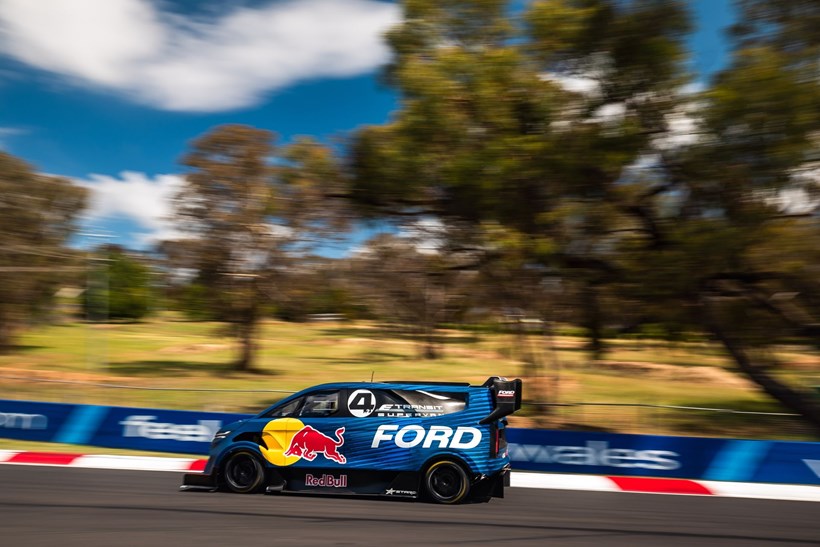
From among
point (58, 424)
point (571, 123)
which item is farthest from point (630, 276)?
point (58, 424)

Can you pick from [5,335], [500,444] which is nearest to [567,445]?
[500,444]

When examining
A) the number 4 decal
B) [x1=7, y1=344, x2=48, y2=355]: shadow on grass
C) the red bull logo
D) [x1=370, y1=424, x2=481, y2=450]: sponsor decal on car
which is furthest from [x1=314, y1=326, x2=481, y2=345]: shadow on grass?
[x1=370, y1=424, x2=481, y2=450]: sponsor decal on car

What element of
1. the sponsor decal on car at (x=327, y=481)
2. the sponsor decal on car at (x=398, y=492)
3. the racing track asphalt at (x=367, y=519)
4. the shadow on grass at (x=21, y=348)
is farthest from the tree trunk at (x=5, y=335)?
the sponsor decal on car at (x=398, y=492)

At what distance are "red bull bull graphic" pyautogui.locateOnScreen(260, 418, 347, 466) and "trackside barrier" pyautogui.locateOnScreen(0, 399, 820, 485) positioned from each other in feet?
15.0

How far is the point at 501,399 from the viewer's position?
10.2 m

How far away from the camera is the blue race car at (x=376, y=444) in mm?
9992

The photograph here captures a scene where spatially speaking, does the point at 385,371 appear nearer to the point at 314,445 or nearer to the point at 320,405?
the point at 320,405

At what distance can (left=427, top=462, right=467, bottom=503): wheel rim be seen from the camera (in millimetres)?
9945

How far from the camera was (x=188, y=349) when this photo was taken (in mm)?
48594

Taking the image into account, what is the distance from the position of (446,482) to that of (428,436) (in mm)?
665

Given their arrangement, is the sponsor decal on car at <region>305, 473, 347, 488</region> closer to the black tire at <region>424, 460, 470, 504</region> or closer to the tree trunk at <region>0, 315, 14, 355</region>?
the black tire at <region>424, 460, 470, 504</region>

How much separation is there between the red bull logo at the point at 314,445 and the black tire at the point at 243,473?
18.8 inches

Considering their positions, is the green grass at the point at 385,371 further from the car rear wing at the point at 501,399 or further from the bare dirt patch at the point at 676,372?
the car rear wing at the point at 501,399

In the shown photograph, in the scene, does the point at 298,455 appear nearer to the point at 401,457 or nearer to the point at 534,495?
the point at 401,457
